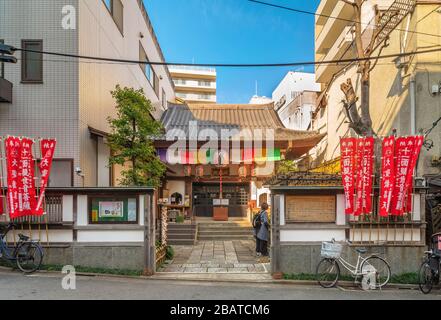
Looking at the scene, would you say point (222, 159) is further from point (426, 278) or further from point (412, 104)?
point (426, 278)

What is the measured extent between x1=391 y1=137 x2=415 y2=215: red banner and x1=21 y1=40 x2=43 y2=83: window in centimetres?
1242

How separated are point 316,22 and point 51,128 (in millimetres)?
29115

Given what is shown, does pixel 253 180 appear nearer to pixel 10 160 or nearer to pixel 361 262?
pixel 361 262

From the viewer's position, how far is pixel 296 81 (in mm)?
44656

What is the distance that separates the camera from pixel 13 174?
10.0m

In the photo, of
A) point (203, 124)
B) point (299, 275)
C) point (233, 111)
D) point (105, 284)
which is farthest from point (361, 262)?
point (233, 111)

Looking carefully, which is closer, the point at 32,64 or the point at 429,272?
the point at 429,272

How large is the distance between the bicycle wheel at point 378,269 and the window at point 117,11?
15.0 meters

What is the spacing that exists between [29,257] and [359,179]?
31.8 ft

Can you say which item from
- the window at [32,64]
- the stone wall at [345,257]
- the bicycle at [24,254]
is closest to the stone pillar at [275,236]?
the stone wall at [345,257]

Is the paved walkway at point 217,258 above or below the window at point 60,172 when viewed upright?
below

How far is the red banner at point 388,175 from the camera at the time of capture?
9898 millimetres

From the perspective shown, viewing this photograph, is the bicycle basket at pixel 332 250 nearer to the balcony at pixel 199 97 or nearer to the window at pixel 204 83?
the balcony at pixel 199 97

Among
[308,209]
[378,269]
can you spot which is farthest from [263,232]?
[378,269]
